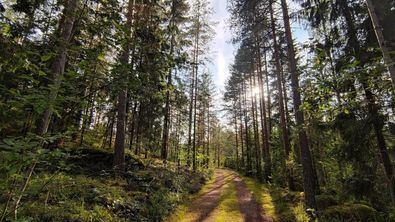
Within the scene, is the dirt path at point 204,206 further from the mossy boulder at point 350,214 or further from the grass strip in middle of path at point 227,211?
the mossy boulder at point 350,214

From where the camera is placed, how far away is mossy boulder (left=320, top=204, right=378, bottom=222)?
674cm

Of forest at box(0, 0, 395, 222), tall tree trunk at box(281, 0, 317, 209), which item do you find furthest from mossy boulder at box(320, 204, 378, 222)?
tall tree trunk at box(281, 0, 317, 209)

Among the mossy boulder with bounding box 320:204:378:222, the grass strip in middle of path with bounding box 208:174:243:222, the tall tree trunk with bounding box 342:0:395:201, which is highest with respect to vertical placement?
the tall tree trunk with bounding box 342:0:395:201

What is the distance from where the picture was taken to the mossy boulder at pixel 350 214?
6.74 metres

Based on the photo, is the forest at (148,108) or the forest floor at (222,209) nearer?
the forest at (148,108)

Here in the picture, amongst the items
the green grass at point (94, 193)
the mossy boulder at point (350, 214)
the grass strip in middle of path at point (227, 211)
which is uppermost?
the green grass at point (94, 193)

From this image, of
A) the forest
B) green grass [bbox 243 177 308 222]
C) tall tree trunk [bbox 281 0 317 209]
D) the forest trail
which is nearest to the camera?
the forest

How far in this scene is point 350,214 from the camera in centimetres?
686

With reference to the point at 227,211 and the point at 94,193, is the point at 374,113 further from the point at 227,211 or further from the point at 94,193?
the point at 94,193

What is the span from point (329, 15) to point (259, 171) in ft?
44.7

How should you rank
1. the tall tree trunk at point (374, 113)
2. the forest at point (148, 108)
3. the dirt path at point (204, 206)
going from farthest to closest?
the dirt path at point (204, 206)
the tall tree trunk at point (374, 113)
the forest at point (148, 108)

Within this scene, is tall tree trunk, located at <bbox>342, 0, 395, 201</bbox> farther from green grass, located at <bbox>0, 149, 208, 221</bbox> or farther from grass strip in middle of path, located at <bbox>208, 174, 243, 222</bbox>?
green grass, located at <bbox>0, 149, 208, 221</bbox>

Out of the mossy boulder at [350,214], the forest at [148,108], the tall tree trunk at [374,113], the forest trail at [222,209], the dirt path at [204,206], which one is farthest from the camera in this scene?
the dirt path at [204,206]

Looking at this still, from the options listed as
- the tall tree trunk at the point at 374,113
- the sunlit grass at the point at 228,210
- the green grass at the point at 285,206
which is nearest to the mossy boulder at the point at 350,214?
the green grass at the point at 285,206
